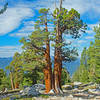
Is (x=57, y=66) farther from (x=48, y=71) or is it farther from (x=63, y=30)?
(x=63, y=30)

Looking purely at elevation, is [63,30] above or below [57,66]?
above

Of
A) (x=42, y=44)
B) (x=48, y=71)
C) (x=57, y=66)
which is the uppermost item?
(x=42, y=44)

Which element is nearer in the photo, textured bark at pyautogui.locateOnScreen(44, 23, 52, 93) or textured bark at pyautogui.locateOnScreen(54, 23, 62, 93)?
textured bark at pyautogui.locateOnScreen(54, 23, 62, 93)

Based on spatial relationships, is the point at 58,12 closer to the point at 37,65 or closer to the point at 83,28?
the point at 83,28

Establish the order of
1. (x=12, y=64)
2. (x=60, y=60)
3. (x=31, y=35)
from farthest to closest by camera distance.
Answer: (x=12, y=64)
(x=60, y=60)
(x=31, y=35)

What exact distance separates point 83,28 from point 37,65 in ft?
19.5

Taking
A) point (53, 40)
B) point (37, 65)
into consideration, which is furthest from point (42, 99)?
point (53, 40)

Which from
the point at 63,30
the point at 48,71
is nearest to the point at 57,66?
the point at 48,71

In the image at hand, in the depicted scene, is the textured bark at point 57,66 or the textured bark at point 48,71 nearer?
the textured bark at point 57,66

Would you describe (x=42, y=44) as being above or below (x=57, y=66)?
above

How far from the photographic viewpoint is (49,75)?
17.7 meters

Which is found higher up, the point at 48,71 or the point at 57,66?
the point at 57,66

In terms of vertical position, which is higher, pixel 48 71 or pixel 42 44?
pixel 42 44

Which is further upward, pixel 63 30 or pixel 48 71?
pixel 63 30
